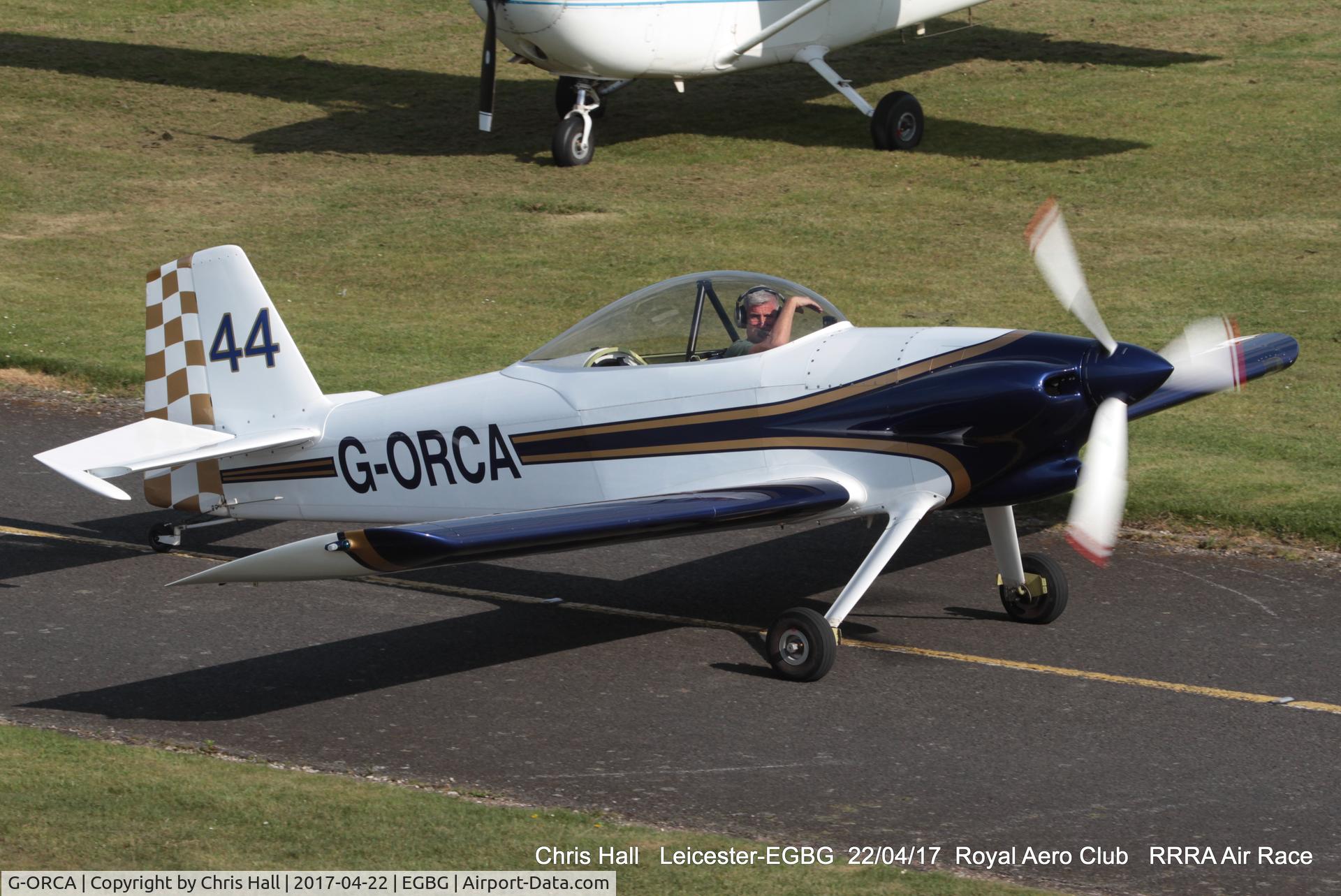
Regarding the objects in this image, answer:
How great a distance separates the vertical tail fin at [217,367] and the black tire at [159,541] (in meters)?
0.34

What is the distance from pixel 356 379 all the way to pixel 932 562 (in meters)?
6.16

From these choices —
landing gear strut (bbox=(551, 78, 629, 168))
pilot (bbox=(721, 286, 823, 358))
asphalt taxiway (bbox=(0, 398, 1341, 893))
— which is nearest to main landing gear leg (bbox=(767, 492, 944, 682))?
asphalt taxiway (bbox=(0, 398, 1341, 893))

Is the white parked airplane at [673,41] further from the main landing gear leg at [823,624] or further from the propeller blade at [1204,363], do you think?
the main landing gear leg at [823,624]

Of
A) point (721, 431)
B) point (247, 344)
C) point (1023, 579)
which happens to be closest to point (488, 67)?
point (247, 344)

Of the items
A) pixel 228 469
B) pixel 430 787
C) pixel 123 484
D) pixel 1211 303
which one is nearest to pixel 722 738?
pixel 430 787

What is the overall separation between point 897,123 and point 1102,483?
13847 millimetres

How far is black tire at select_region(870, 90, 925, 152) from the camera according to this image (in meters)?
20.6

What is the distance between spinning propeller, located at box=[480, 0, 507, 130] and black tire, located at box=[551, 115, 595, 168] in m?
1.20

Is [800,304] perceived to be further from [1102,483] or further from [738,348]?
[1102,483]

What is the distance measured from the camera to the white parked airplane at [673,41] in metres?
18.8

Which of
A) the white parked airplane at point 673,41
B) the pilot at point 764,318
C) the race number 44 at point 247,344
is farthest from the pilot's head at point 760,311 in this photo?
the white parked airplane at point 673,41

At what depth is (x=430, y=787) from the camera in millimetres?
6848

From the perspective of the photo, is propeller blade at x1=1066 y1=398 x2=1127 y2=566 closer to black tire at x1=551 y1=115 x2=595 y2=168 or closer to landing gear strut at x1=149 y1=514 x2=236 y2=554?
landing gear strut at x1=149 y1=514 x2=236 y2=554

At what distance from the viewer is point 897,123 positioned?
20.7 m
